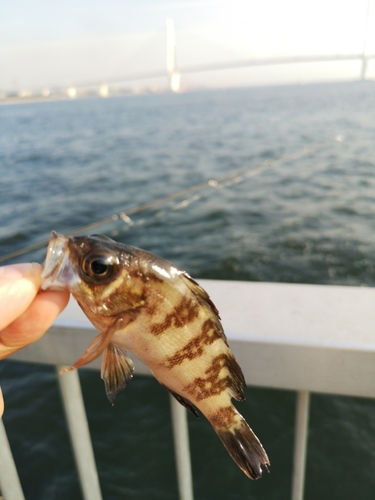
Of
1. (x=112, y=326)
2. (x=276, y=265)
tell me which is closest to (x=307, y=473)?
(x=112, y=326)

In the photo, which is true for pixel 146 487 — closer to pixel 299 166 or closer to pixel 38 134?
pixel 299 166

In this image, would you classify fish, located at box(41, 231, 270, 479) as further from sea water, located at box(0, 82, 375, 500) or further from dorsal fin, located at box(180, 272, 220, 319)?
sea water, located at box(0, 82, 375, 500)

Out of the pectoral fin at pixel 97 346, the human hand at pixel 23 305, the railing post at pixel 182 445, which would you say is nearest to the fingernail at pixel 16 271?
the human hand at pixel 23 305

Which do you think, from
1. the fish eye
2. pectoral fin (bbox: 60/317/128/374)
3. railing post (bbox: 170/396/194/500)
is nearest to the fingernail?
the fish eye

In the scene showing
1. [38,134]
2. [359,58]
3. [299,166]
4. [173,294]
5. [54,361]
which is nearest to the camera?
[173,294]

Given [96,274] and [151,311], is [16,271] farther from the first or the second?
[151,311]

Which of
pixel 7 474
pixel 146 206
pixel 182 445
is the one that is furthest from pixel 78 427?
pixel 146 206
